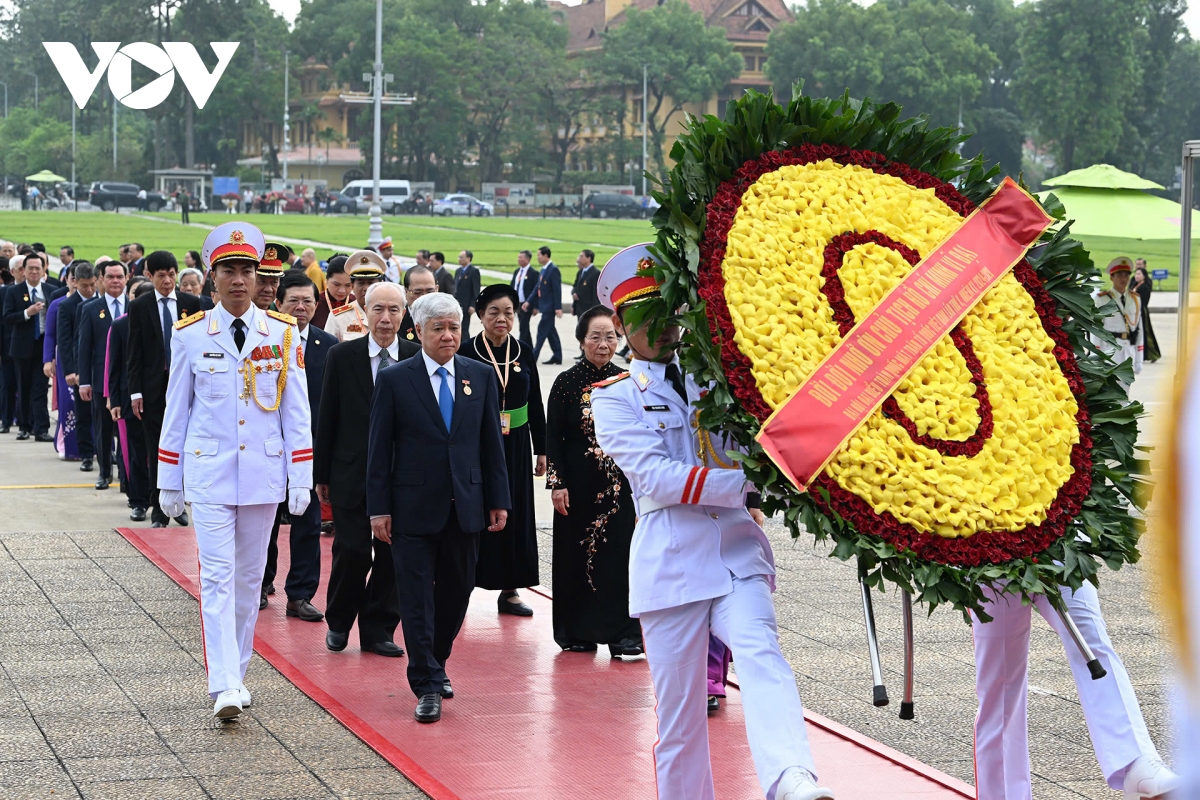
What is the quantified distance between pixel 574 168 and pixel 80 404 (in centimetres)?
8755

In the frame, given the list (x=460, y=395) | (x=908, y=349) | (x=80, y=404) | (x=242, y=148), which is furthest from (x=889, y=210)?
(x=242, y=148)

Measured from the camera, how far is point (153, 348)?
10.1m

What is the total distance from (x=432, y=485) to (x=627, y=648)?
1.60 m

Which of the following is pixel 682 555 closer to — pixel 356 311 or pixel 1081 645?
pixel 1081 645

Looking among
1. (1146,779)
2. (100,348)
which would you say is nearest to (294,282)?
(100,348)

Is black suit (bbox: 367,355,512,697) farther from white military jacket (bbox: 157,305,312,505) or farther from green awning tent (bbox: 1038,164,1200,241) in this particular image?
green awning tent (bbox: 1038,164,1200,241)

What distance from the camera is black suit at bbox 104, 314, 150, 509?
10797 millimetres

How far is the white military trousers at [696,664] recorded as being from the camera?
421cm

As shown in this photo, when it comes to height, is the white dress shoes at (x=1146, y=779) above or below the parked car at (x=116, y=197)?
below

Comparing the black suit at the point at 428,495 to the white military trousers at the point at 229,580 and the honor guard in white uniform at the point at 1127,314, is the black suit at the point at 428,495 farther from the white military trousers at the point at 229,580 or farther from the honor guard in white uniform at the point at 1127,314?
the honor guard in white uniform at the point at 1127,314

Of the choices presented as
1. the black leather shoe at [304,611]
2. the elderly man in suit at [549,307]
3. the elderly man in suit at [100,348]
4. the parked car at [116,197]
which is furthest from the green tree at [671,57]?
the black leather shoe at [304,611]

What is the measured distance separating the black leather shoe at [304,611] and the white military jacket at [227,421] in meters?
1.75

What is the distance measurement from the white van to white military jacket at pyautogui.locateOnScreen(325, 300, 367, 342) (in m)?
70.3

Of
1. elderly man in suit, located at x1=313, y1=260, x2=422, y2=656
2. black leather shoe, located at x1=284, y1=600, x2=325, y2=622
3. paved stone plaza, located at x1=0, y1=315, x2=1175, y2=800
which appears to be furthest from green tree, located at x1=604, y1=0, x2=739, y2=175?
elderly man in suit, located at x1=313, y1=260, x2=422, y2=656
